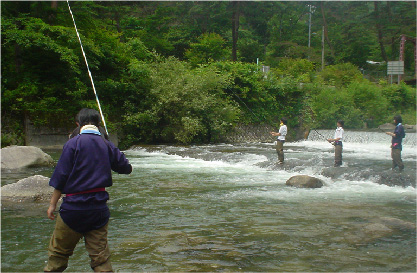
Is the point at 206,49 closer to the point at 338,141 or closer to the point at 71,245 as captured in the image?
the point at 338,141

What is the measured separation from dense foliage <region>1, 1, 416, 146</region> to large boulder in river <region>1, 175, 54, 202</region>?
37.5 feet

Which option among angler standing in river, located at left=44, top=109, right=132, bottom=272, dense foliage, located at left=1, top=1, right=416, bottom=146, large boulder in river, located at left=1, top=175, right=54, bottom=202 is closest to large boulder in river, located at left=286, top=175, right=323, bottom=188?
large boulder in river, located at left=1, top=175, right=54, bottom=202

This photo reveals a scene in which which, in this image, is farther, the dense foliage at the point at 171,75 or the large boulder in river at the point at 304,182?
the dense foliage at the point at 171,75

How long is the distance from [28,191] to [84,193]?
600cm

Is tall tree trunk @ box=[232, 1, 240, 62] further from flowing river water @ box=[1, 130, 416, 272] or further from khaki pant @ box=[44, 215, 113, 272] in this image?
khaki pant @ box=[44, 215, 113, 272]

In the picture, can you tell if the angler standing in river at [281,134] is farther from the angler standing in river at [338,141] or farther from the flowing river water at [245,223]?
the angler standing in river at [338,141]

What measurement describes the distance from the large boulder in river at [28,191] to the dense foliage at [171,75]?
1142 centimetres

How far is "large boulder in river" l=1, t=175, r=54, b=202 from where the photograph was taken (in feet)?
29.6

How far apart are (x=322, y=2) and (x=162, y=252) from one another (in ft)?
161

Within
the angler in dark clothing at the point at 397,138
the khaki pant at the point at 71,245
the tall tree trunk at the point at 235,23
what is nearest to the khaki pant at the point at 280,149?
the angler in dark clothing at the point at 397,138

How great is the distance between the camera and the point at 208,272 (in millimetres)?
5355

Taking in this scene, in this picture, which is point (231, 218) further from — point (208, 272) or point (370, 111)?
point (370, 111)

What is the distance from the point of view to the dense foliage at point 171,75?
69.0ft

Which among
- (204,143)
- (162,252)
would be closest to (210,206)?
(162,252)
